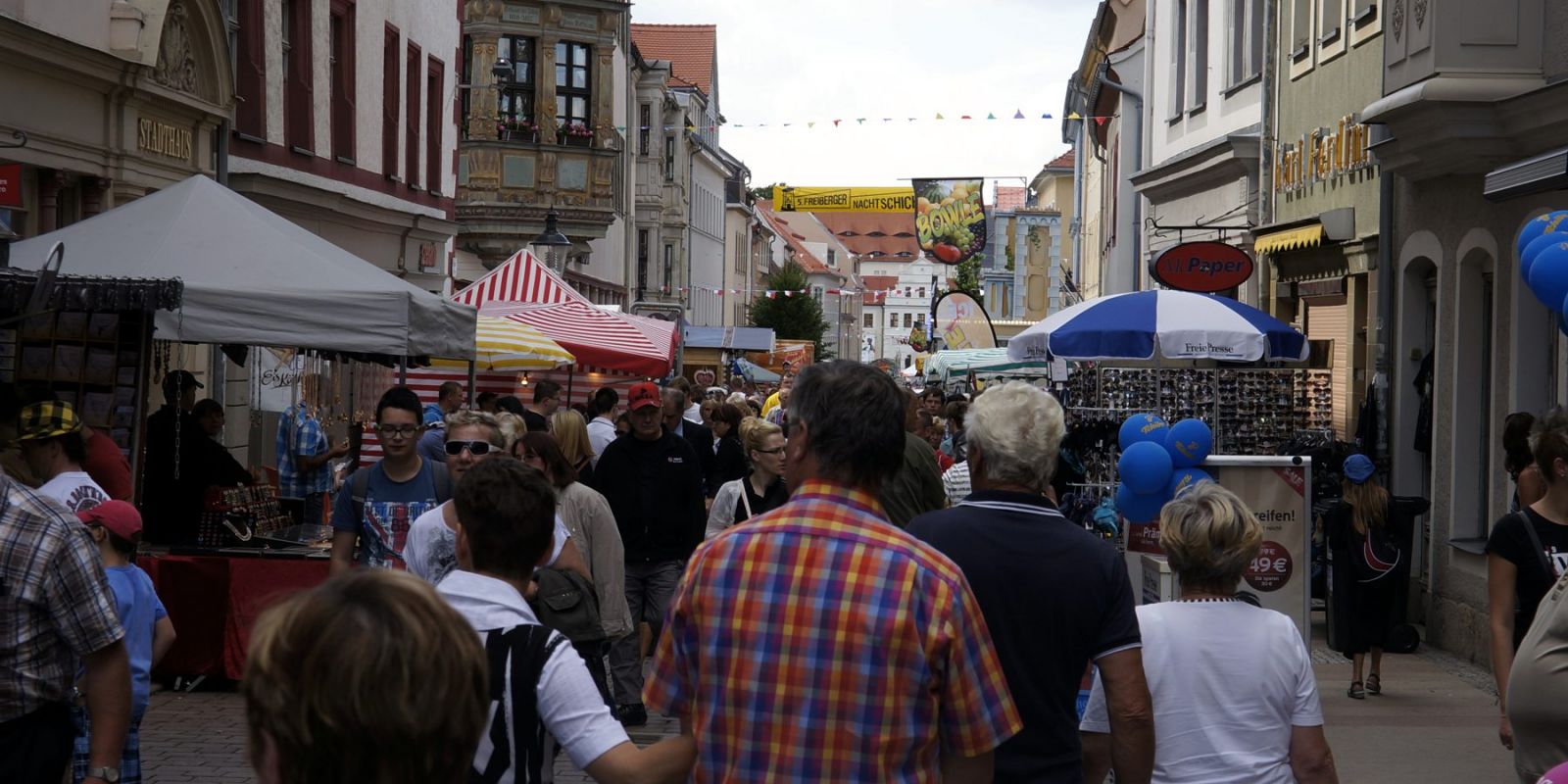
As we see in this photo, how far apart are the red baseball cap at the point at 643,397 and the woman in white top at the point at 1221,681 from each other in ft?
18.6

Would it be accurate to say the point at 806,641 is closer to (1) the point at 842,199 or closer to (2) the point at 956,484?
(2) the point at 956,484

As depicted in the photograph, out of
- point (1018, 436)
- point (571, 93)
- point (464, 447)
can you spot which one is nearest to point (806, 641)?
point (1018, 436)

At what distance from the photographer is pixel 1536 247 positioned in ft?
22.9

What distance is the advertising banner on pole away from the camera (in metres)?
9.04

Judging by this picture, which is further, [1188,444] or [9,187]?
[9,187]

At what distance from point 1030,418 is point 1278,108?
49.7ft

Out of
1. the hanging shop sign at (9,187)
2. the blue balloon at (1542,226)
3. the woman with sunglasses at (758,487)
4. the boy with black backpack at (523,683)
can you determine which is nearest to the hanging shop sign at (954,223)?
the hanging shop sign at (9,187)

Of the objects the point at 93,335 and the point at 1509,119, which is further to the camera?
the point at 1509,119

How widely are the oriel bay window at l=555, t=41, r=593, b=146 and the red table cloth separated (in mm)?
23169

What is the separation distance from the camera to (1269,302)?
1945 centimetres

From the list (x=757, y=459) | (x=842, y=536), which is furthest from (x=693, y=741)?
(x=757, y=459)

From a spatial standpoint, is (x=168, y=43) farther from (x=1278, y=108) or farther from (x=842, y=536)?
(x=842, y=536)

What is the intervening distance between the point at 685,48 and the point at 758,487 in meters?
64.7

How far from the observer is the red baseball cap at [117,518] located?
17.8 feet
